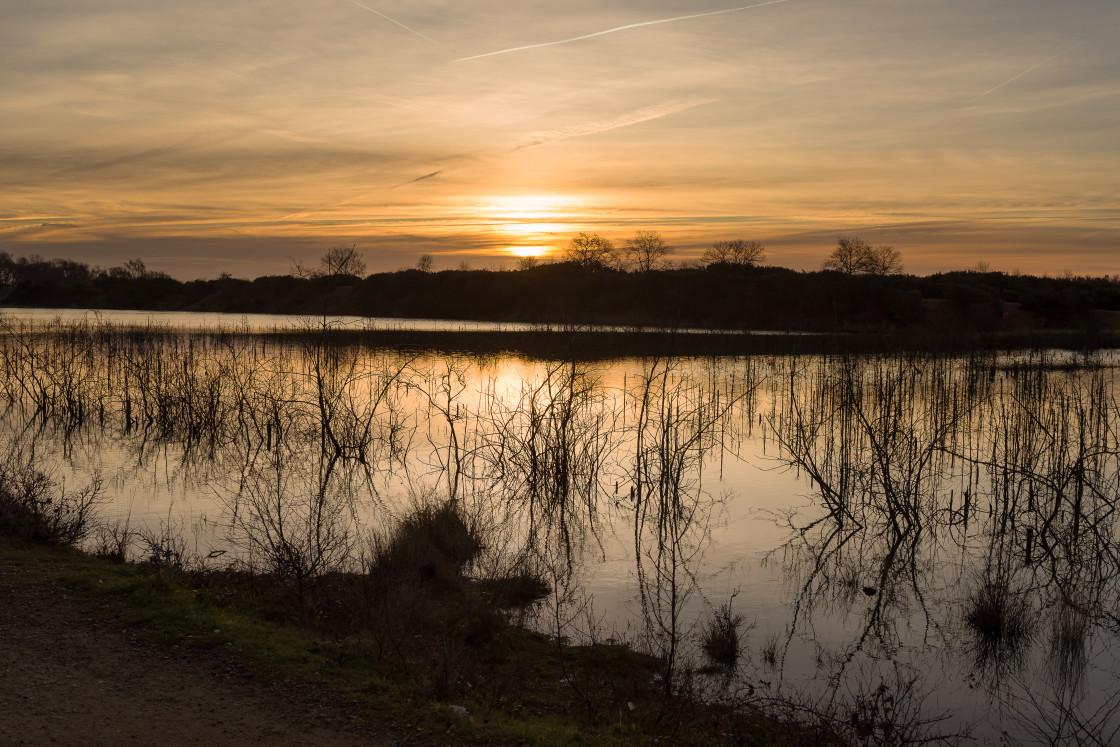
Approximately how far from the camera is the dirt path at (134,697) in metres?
4.84

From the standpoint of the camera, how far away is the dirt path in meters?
4.84

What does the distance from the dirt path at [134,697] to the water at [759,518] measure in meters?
2.28

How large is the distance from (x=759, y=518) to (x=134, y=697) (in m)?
9.34

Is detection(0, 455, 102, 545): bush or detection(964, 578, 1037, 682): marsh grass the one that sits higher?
detection(0, 455, 102, 545): bush

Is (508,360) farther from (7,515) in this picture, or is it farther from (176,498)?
(7,515)

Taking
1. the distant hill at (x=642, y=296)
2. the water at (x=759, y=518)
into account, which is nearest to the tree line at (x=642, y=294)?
the distant hill at (x=642, y=296)

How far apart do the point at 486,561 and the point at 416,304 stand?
75988 mm

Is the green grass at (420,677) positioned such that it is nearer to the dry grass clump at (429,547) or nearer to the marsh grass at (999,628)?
the dry grass clump at (429,547)

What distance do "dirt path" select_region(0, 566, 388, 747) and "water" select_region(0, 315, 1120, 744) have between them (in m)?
2.28

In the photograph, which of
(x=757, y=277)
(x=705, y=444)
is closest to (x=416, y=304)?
(x=757, y=277)

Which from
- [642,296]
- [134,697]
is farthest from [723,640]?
[642,296]

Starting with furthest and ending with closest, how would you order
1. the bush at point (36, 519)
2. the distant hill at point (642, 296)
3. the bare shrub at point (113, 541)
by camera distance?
the distant hill at point (642, 296) < the bush at point (36, 519) < the bare shrub at point (113, 541)

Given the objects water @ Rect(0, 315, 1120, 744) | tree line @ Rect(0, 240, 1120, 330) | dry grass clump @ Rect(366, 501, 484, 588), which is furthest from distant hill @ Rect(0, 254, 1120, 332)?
dry grass clump @ Rect(366, 501, 484, 588)

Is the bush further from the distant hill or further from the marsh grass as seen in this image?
the distant hill
